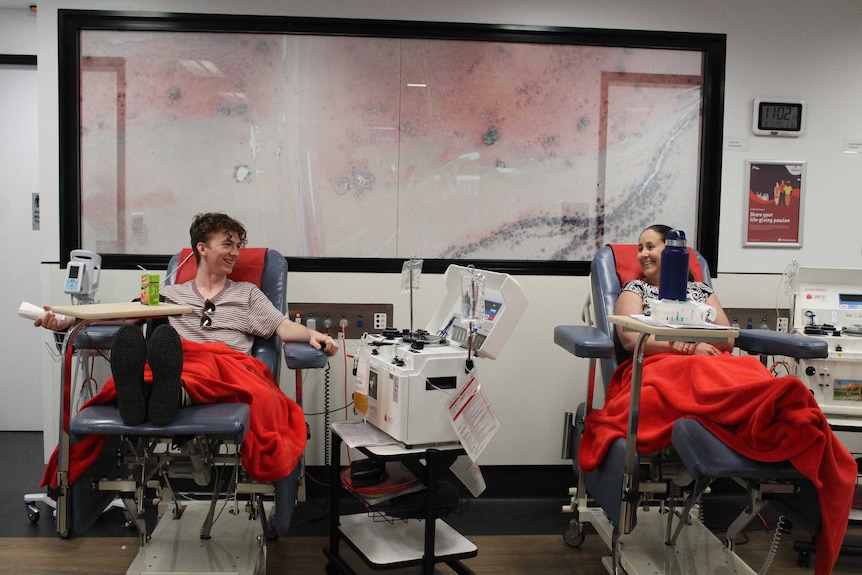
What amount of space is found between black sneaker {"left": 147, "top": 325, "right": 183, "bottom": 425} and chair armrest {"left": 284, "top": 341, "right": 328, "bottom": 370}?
1.32 ft

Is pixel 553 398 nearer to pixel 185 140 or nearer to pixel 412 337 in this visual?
pixel 412 337

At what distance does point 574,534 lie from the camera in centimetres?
260

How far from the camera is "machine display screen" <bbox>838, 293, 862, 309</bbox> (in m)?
2.68

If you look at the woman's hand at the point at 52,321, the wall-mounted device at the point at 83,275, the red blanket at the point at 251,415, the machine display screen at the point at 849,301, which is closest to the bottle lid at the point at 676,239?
the machine display screen at the point at 849,301

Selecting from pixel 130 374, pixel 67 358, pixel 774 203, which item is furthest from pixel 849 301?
pixel 67 358

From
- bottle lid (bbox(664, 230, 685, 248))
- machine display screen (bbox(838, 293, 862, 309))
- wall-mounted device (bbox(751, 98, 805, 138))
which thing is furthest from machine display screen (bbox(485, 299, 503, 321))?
wall-mounted device (bbox(751, 98, 805, 138))

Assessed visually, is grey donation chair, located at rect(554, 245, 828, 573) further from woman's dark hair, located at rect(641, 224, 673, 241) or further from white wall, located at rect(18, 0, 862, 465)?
white wall, located at rect(18, 0, 862, 465)

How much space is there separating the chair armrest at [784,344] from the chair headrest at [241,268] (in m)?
1.77

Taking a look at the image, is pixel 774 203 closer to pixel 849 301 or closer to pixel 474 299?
pixel 849 301

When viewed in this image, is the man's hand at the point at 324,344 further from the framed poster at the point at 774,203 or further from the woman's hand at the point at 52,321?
the framed poster at the point at 774,203

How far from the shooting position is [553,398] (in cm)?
316

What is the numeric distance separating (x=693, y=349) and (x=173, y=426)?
1712 millimetres

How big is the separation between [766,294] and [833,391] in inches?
29.6

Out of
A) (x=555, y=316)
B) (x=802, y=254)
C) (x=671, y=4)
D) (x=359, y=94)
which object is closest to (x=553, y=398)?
(x=555, y=316)
